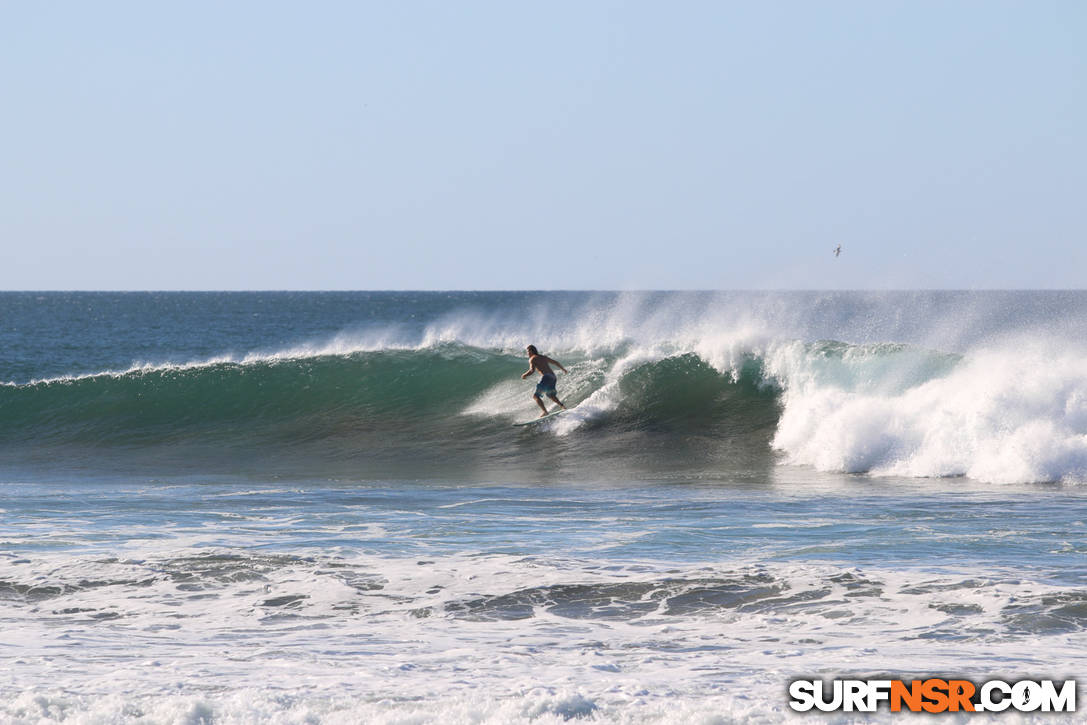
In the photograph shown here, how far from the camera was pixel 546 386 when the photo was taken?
18.5 metres

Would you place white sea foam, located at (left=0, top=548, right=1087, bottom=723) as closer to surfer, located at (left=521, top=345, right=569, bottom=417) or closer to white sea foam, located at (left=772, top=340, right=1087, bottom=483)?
white sea foam, located at (left=772, top=340, right=1087, bottom=483)

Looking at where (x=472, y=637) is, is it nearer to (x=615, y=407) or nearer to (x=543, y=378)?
(x=543, y=378)

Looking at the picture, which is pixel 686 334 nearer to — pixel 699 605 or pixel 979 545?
pixel 979 545

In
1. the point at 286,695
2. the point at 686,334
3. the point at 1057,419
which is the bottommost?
the point at 286,695

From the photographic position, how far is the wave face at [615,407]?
14.4 meters

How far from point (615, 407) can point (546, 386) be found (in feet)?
3.72

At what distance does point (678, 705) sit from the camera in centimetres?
551

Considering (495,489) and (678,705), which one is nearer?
(678,705)

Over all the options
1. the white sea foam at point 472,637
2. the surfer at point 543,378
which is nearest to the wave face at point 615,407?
the surfer at point 543,378

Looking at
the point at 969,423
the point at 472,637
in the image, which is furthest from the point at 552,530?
the point at 969,423

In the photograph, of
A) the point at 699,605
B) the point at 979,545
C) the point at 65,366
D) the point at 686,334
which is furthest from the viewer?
the point at 65,366

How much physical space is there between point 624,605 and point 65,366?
37900mm

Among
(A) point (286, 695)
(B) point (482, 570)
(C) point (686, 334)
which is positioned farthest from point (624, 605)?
(C) point (686, 334)

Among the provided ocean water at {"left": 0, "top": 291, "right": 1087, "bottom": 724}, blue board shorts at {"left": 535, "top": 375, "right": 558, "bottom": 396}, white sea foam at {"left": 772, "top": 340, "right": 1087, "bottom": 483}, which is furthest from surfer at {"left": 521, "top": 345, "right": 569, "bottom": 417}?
white sea foam at {"left": 772, "top": 340, "right": 1087, "bottom": 483}
